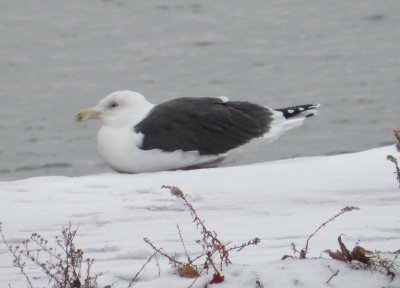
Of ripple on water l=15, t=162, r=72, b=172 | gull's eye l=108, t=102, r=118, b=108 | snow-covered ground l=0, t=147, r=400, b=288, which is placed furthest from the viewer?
ripple on water l=15, t=162, r=72, b=172

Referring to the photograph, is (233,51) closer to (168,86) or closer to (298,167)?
(168,86)

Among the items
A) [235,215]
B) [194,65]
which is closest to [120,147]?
[235,215]

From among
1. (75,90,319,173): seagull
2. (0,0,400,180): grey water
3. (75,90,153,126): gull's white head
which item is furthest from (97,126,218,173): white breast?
(0,0,400,180): grey water

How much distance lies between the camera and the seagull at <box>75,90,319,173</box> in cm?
778

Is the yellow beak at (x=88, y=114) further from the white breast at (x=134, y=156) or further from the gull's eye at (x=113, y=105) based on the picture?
the white breast at (x=134, y=156)

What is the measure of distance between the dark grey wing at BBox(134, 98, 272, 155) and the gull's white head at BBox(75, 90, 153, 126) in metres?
0.15

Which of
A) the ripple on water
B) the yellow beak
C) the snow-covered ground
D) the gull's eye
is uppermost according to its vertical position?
the gull's eye

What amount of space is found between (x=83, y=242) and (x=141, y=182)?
1487 millimetres

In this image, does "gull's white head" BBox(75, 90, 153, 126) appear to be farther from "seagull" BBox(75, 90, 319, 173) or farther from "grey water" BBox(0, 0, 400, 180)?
"grey water" BBox(0, 0, 400, 180)

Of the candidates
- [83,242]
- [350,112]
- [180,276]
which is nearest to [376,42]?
[350,112]

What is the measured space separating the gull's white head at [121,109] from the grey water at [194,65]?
11.1ft

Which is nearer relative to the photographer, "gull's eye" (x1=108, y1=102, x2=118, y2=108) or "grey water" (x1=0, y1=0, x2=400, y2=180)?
"gull's eye" (x1=108, y1=102, x2=118, y2=108)

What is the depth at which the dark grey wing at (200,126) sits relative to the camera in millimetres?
7832

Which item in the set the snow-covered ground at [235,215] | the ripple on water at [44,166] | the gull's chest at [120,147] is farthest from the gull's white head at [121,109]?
the ripple on water at [44,166]
